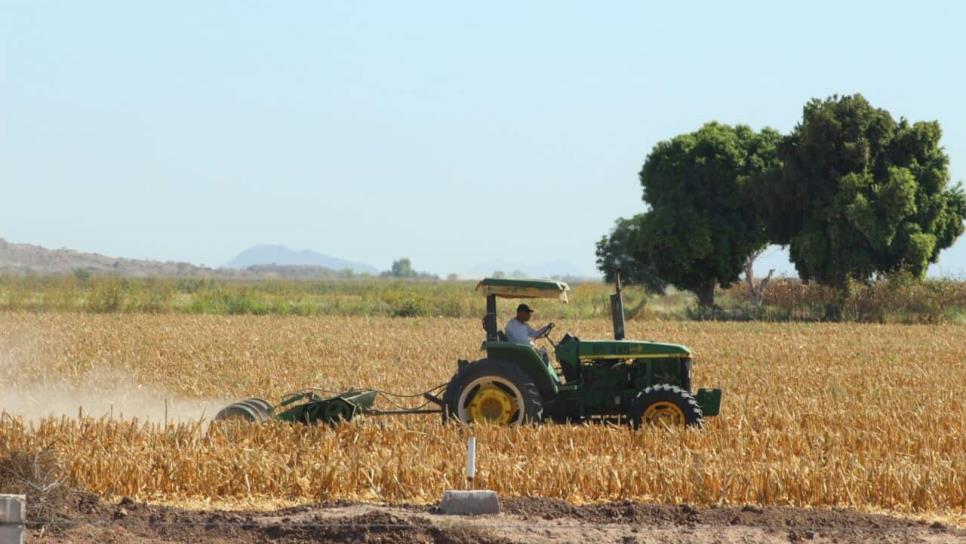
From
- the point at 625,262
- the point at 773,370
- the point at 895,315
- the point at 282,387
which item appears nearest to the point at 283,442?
the point at 282,387

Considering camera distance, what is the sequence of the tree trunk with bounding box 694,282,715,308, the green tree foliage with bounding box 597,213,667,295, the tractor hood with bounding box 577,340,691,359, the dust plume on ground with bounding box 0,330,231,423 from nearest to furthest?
the tractor hood with bounding box 577,340,691,359
the dust plume on ground with bounding box 0,330,231,423
the tree trunk with bounding box 694,282,715,308
the green tree foliage with bounding box 597,213,667,295

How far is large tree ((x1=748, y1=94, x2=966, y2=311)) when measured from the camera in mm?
44969

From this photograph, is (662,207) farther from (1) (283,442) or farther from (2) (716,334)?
(1) (283,442)

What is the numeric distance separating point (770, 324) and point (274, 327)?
14958 mm

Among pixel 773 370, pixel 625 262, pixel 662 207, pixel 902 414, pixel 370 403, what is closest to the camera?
pixel 370 403

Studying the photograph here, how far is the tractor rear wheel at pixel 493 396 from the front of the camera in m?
13.7

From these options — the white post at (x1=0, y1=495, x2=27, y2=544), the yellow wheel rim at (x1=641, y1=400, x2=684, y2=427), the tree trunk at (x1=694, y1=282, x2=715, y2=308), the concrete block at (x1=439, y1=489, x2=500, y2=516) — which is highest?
the tree trunk at (x1=694, y1=282, x2=715, y2=308)

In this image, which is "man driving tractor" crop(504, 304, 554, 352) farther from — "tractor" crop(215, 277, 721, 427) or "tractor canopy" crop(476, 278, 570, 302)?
"tractor canopy" crop(476, 278, 570, 302)

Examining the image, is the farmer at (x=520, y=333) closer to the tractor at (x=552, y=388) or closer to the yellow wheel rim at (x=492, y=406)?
the tractor at (x=552, y=388)

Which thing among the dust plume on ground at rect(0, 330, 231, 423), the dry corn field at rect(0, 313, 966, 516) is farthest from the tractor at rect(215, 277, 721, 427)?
the dust plume on ground at rect(0, 330, 231, 423)

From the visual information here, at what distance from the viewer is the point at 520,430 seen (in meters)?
13.1

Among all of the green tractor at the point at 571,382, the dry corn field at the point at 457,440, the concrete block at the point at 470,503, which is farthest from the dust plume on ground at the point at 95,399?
the concrete block at the point at 470,503

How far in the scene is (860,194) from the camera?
44969 mm

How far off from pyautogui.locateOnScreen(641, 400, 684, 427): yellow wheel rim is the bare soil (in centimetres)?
305
